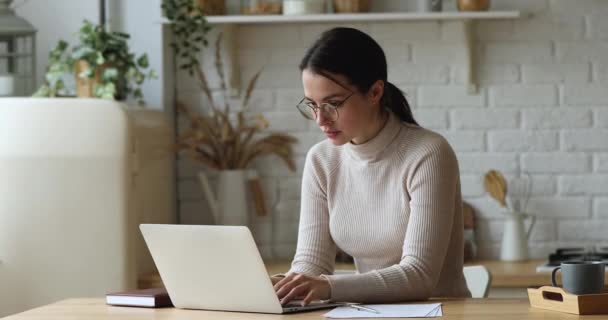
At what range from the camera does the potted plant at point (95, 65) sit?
135 inches

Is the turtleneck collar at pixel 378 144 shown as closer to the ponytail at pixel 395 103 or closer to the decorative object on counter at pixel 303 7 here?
the ponytail at pixel 395 103

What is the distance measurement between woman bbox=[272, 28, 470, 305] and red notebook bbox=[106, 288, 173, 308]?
234 millimetres

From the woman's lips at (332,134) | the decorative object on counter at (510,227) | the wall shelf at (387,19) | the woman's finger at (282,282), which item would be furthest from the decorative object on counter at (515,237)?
the woman's finger at (282,282)

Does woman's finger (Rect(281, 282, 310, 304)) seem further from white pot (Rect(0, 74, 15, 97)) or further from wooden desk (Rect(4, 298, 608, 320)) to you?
white pot (Rect(0, 74, 15, 97))

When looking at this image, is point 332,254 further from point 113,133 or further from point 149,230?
point 113,133

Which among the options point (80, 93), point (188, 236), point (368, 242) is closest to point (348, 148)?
point (368, 242)

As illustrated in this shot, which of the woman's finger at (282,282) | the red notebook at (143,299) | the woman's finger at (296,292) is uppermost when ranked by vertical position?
the woman's finger at (282,282)

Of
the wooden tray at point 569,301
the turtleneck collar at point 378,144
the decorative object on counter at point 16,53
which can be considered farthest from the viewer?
the decorative object on counter at point 16,53

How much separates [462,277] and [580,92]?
5.15 feet

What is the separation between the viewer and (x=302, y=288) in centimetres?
206

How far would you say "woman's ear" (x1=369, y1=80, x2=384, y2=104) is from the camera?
2389 mm

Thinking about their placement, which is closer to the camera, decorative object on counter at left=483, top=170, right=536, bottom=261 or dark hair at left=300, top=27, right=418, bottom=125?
dark hair at left=300, top=27, right=418, bottom=125

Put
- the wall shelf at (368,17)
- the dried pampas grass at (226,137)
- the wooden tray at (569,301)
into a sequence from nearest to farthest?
the wooden tray at (569,301) → the wall shelf at (368,17) → the dried pampas grass at (226,137)

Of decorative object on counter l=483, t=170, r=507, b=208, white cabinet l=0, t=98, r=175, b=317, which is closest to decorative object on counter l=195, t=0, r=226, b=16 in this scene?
white cabinet l=0, t=98, r=175, b=317
